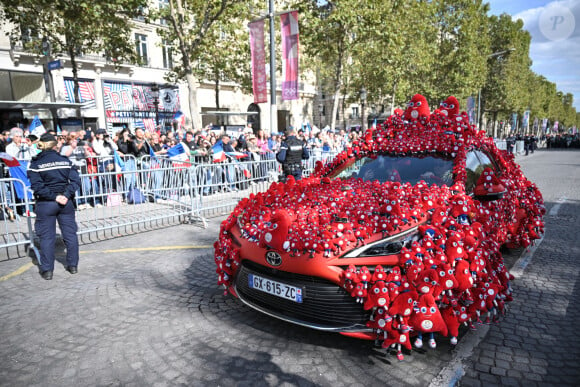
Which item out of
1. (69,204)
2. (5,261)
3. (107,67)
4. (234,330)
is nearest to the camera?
(234,330)

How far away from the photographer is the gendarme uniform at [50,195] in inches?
202

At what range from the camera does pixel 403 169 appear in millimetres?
4328

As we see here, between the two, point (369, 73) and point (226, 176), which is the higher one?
point (369, 73)

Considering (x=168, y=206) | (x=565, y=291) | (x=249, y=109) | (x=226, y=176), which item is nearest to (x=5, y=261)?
(x=168, y=206)

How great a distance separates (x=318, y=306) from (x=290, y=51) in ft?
40.9

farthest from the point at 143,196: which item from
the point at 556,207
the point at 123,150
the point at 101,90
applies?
the point at 101,90

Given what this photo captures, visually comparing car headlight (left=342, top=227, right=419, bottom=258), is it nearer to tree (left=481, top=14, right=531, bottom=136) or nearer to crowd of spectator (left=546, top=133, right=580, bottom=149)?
tree (left=481, top=14, right=531, bottom=136)

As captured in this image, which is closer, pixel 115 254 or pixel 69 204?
pixel 69 204

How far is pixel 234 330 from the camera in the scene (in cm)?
369

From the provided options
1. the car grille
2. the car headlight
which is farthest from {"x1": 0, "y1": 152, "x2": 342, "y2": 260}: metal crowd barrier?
the car headlight

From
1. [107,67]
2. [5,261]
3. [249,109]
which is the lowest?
[5,261]

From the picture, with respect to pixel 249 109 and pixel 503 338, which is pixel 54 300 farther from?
pixel 249 109

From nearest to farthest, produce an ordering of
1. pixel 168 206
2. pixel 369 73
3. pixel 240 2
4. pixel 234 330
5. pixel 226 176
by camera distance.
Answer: pixel 234 330 → pixel 168 206 → pixel 226 176 → pixel 240 2 → pixel 369 73

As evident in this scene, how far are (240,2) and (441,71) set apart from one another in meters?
28.2
